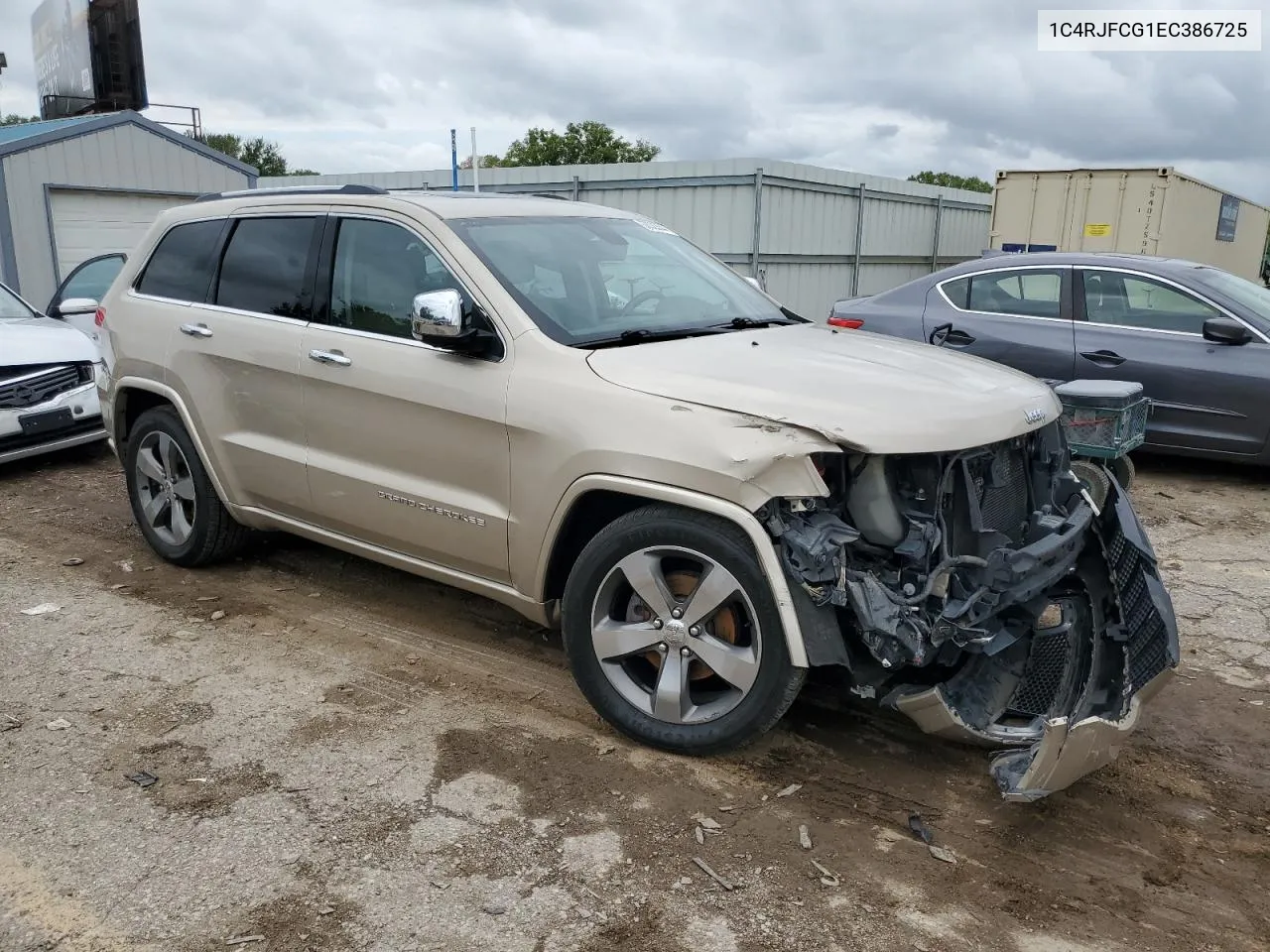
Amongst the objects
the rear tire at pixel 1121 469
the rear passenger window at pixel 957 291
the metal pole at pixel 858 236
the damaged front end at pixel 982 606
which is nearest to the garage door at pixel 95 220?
the rear passenger window at pixel 957 291

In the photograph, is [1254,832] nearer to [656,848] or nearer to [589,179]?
[656,848]

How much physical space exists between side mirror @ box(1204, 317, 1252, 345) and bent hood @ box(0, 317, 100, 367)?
313 inches

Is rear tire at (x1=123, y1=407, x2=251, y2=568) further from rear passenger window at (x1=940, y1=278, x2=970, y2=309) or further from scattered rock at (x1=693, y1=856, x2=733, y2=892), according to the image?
rear passenger window at (x1=940, y1=278, x2=970, y2=309)

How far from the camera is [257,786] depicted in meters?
3.36

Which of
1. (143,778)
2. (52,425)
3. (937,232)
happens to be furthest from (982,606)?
(937,232)

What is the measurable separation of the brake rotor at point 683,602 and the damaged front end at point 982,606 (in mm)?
321

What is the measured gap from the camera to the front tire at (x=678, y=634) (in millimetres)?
3219

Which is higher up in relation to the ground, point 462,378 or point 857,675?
point 462,378

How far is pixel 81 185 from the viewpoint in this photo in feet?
43.1

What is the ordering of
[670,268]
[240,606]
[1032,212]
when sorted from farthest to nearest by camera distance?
[1032,212] → [240,606] → [670,268]

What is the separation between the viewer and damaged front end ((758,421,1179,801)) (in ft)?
10.0

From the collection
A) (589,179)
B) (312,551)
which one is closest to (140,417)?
(312,551)

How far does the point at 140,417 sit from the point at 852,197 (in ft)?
43.8

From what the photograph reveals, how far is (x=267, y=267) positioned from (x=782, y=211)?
11165 mm
